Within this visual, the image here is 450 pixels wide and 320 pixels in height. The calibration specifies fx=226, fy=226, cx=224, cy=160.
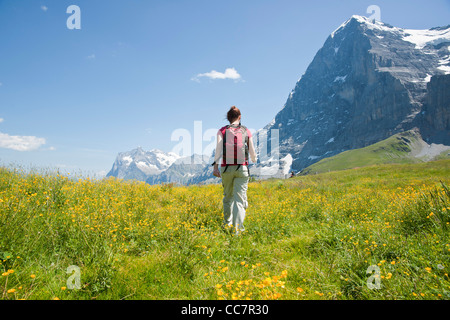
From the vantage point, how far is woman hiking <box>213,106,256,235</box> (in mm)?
5457

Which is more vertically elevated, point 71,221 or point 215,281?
point 71,221

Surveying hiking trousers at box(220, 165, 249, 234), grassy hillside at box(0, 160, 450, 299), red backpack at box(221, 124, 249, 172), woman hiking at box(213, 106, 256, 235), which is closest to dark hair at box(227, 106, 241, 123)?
woman hiking at box(213, 106, 256, 235)

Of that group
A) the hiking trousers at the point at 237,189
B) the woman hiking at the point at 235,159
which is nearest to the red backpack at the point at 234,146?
the woman hiking at the point at 235,159

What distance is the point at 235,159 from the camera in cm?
546

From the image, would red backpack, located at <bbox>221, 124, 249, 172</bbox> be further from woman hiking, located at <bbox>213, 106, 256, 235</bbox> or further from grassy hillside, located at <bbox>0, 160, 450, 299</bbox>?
grassy hillside, located at <bbox>0, 160, 450, 299</bbox>

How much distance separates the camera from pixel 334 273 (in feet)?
11.0

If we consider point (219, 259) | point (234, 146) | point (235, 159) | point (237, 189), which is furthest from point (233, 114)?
point (219, 259)

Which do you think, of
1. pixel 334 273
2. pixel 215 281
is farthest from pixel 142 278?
pixel 334 273

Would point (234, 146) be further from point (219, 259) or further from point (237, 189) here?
point (219, 259)

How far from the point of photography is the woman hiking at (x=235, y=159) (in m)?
5.46

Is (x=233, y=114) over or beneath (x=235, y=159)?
over

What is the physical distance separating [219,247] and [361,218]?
4.18 meters

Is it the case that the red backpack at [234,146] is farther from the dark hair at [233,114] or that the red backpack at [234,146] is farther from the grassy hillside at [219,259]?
the grassy hillside at [219,259]
